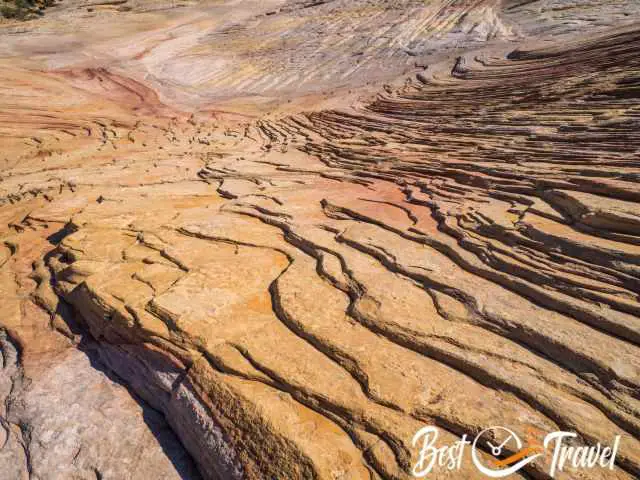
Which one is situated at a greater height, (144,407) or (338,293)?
(338,293)

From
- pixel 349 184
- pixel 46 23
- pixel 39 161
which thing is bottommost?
pixel 39 161

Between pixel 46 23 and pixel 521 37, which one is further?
pixel 46 23

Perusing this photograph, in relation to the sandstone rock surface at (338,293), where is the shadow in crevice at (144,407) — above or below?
below

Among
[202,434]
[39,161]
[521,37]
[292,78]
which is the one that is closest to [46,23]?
[292,78]

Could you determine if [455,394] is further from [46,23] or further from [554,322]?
[46,23]

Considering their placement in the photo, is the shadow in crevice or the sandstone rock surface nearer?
the sandstone rock surface

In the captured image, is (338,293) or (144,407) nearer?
(144,407)

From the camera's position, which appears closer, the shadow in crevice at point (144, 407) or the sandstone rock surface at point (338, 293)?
the sandstone rock surface at point (338, 293)

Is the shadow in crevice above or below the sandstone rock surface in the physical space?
below
